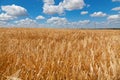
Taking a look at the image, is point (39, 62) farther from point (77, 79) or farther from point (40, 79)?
point (77, 79)

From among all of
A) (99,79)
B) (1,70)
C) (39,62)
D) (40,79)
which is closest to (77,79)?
(99,79)

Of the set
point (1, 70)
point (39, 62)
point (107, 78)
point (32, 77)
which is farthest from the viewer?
point (39, 62)

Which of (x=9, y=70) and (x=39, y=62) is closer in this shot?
(x=9, y=70)

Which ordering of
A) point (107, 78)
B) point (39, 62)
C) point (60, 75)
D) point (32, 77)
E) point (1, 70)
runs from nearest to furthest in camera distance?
point (107, 78) < point (32, 77) < point (60, 75) < point (1, 70) < point (39, 62)

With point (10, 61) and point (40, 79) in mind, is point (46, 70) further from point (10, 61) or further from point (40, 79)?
point (10, 61)

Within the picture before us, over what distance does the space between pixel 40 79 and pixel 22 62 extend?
453 millimetres

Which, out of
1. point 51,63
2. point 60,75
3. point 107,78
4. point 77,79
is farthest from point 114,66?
point 51,63

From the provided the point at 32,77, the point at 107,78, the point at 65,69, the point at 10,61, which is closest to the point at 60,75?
the point at 65,69

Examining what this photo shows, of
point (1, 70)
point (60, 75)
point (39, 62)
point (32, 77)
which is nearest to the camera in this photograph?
point (32, 77)

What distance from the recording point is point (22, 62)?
6.72 feet

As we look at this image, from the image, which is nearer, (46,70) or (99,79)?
(99,79)

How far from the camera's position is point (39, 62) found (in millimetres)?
1970

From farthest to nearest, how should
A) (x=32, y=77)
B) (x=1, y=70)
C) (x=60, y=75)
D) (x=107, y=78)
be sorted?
1. (x=1, y=70)
2. (x=60, y=75)
3. (x=32, y=77)
4. (x=107, y=78)

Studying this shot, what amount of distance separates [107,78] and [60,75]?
1.30 ft
